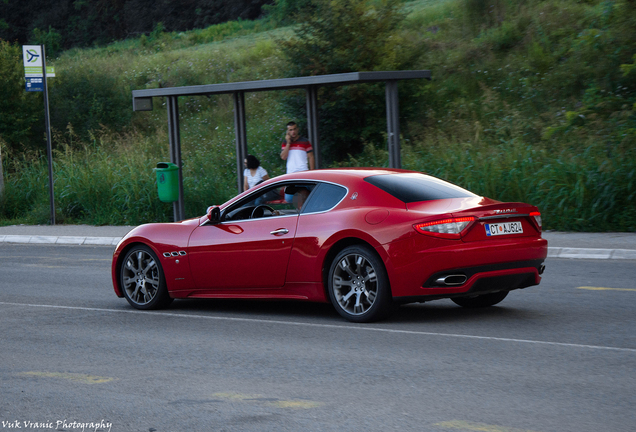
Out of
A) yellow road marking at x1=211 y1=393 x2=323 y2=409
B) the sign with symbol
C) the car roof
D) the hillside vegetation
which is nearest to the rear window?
the car roof

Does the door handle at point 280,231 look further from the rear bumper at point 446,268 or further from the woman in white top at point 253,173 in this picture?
the woman in white top at point 253,173

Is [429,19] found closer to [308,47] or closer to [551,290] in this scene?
[308,47]

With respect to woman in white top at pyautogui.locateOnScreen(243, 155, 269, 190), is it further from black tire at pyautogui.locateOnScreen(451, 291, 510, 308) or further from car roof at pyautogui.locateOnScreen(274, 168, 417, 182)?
black tire at pyautogui.locateOnScreen(451, 291, 510, 308)

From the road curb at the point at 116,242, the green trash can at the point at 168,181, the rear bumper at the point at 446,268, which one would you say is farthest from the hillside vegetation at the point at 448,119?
the rear bumper at the point at 446,268

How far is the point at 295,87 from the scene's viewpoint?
1658cm

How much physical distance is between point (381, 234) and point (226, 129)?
2261 cm

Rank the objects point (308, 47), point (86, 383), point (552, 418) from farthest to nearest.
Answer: point (308, 47) < point (86, 383) < point (552, 418)

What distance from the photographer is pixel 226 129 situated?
29609 mm

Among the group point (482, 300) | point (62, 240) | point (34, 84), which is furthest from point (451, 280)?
point (34, 84)

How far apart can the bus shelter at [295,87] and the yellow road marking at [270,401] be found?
33.8 feet

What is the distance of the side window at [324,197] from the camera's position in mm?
8145

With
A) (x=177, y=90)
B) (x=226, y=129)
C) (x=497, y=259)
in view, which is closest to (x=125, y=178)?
(x=177, y=90)

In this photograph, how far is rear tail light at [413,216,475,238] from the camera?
24.2 ft

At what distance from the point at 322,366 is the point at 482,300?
2879 millimetres
